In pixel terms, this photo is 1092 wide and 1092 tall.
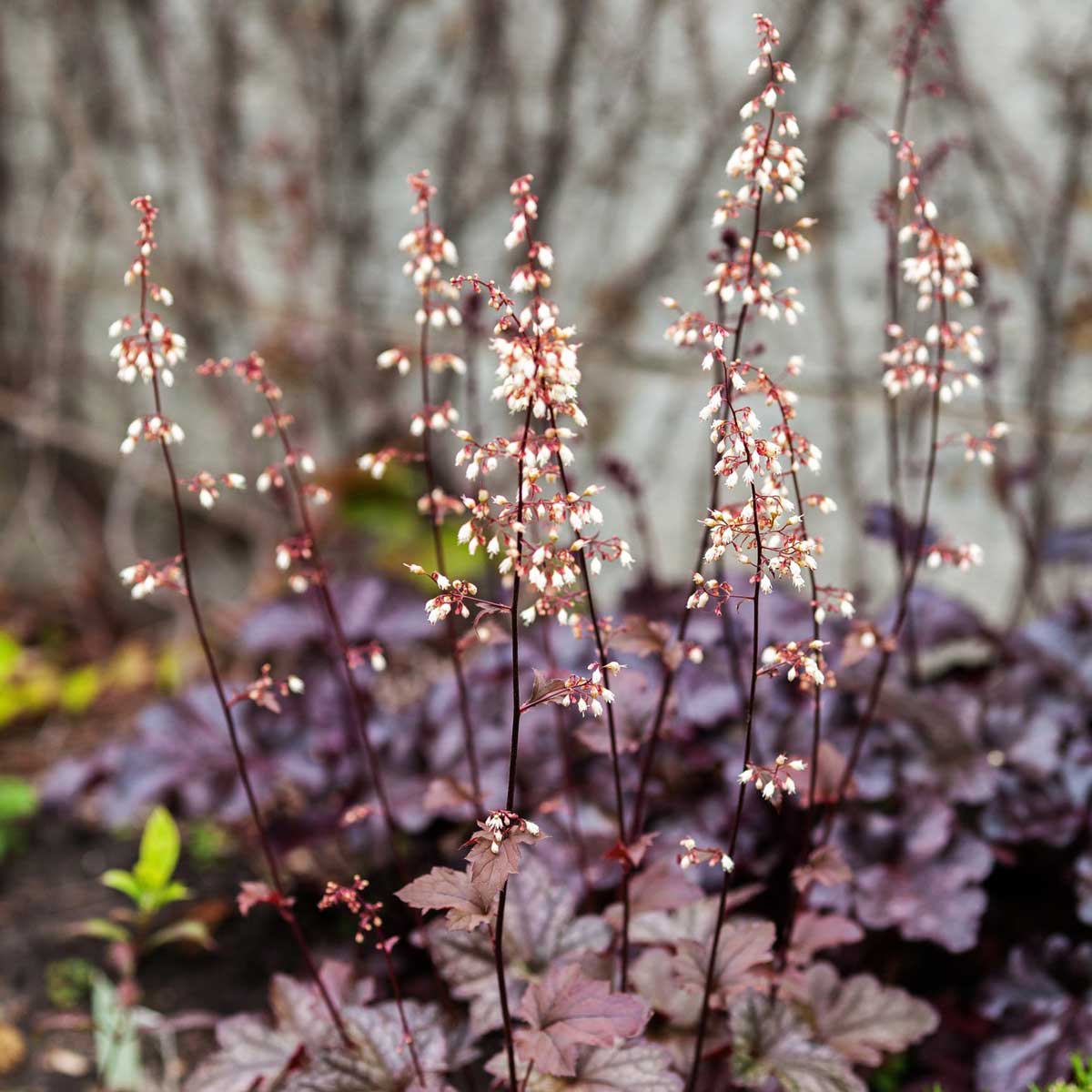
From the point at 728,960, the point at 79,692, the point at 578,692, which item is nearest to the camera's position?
the point at 578,692

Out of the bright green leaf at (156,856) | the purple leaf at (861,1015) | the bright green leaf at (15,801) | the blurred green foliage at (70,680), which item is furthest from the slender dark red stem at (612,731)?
the blurred green foliage at (70,680)

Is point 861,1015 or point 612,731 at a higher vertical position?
point 612,731

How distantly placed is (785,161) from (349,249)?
2433mm

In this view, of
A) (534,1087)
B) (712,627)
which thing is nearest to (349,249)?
(712,627)

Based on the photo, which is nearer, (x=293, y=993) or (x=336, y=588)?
(x=293, y=993)

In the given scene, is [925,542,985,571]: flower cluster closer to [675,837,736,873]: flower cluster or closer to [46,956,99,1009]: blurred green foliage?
[675,837,736,873]: flower cluster

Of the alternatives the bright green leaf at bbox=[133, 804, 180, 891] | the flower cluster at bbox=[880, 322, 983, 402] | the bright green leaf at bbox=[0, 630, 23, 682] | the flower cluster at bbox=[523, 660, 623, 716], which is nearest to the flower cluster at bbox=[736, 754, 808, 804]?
the flower cluster at bbox=[523, 660, 623, 716]

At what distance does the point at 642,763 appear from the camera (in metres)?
1.88

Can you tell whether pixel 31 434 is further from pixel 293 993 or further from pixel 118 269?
pixel 293 993

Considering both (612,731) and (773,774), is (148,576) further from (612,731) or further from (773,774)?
(773,774)

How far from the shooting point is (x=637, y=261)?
10.2ft

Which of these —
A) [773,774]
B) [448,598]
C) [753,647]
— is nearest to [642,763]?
[753,647]

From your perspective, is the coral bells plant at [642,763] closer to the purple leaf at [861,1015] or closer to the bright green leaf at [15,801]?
the purple leaf at [861,1015]

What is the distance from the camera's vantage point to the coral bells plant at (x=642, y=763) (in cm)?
116
